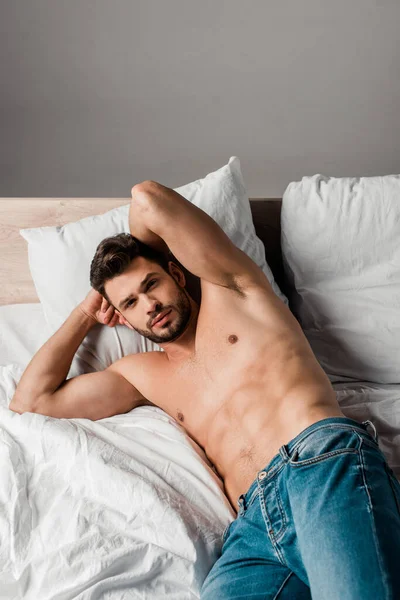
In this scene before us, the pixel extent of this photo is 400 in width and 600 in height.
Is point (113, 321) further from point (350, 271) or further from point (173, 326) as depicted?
point (350, 271)

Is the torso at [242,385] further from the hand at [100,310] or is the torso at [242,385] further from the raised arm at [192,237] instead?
the hand at [100,310]

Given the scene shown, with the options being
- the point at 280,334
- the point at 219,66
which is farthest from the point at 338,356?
the point at 219,66

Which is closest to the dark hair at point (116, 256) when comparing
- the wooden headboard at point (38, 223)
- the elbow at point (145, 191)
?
the elbow at point (145, 191)

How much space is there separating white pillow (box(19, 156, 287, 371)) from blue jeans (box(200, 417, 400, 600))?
601 millimetres

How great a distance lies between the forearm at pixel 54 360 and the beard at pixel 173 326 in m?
0.21

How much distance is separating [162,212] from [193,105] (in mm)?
893

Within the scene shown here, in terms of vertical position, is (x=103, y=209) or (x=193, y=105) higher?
(x=193, y=105)

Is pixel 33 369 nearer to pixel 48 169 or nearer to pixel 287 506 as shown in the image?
pixel 287 506

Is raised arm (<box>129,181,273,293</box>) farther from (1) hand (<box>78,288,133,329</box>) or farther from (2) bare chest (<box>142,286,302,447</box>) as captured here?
(1) hand (<box>78,288,133,329</box>)

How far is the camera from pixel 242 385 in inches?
56.2

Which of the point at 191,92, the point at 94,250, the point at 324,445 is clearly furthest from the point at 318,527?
the point at 191,92

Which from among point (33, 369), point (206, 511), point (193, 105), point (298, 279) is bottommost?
point (206, 511)

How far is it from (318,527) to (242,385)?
40cm

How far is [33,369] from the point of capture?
164cm
